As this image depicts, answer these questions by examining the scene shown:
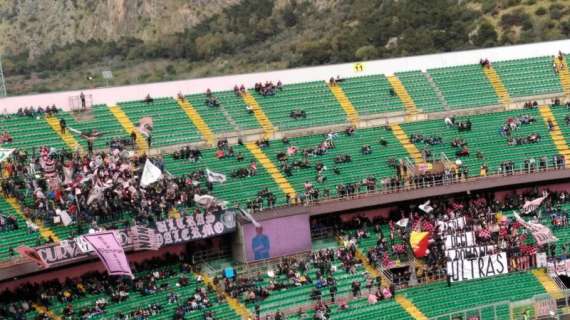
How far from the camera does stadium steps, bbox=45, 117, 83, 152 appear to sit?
43.9 metres

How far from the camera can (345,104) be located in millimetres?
51469

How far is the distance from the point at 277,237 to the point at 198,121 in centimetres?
799

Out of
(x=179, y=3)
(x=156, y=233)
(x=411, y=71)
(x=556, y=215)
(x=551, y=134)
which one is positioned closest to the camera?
(x=156, y=233)

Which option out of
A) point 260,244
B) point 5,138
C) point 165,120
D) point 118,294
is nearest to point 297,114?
point 165,120

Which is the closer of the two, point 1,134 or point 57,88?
point 1,134

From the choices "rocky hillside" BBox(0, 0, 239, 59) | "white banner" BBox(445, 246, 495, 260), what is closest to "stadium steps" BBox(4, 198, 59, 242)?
"white banner" BBox(445, 246, 495, 260)

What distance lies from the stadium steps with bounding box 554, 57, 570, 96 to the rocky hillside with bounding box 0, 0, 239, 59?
197 ft

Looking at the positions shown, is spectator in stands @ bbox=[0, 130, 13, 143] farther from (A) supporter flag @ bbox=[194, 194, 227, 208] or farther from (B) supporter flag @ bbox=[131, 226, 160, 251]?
(A) supporter flag @ bbox=[194, 194, 227, 208]

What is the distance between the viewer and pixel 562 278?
→ 44906 millimetres

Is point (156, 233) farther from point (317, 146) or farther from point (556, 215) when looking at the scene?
point (556, 215)

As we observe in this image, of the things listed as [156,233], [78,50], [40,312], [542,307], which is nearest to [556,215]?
[542,307]

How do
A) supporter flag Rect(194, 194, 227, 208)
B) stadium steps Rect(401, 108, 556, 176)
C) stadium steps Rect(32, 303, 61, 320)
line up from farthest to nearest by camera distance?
stadium steps Rect(401, 108, 556, 176), supporter flag Rect(194, 194, 227, 208), stadium steps Rect(32, 303, 61, 320)

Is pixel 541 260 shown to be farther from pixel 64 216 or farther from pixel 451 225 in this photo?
pixel 64 216

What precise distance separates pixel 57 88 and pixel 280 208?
55.5 m
